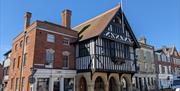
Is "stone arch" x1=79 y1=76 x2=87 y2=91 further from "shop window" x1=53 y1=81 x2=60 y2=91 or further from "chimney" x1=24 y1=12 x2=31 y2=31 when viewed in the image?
"chimney" x1=24 y1=12 x2=31 y2=31

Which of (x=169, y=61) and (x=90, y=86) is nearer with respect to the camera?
(x=90, y=86)

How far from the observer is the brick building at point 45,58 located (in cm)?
1819

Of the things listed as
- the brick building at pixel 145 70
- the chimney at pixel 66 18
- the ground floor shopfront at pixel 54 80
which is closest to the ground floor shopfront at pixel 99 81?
the ground floor shopfront at pixel 54 80

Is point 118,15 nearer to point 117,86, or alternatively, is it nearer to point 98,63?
point 98,63

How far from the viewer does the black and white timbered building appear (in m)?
19.5

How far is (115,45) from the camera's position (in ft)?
70.8

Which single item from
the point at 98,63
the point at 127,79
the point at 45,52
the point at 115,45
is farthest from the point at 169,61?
the point at 45,52

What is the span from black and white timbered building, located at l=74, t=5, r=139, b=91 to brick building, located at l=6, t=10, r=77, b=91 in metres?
1.38

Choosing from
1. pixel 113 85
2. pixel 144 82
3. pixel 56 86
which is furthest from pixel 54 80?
pixel 144 82

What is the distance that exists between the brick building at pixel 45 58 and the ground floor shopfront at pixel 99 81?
49.0 inches

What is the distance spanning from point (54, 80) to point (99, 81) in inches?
233

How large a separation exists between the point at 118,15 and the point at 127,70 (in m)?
7.15

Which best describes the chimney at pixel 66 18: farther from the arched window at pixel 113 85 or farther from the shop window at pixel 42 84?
the arched window at pixel 113 85

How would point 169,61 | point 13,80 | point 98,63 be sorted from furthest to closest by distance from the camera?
point 169,61 < point 13,80 < point 98,63
